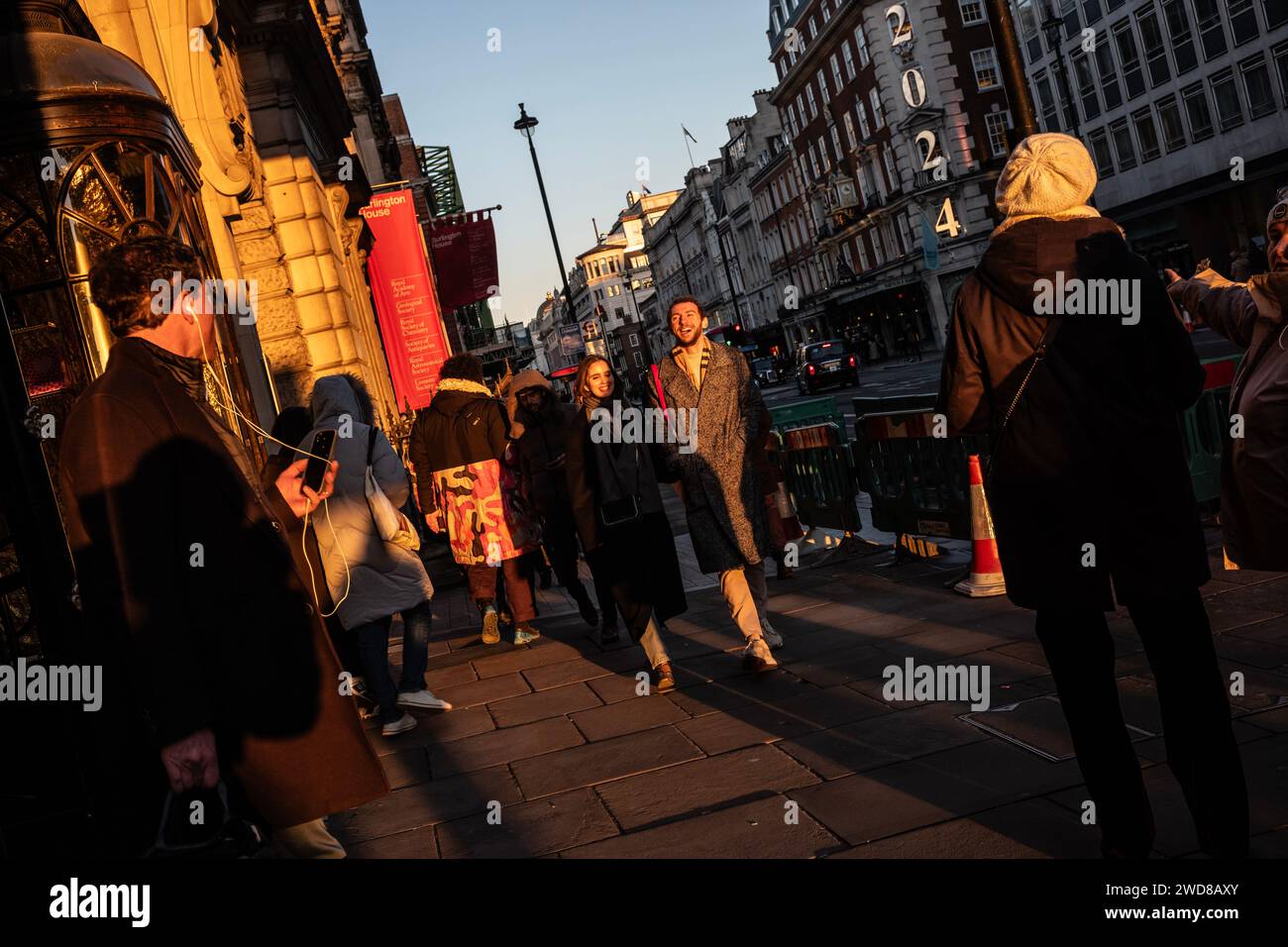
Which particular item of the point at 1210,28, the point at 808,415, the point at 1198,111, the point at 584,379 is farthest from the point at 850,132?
the point at 584,379

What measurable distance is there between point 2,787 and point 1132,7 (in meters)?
45.2

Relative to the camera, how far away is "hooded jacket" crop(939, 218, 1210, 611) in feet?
10.4

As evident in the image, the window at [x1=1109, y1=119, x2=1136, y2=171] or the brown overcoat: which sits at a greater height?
the window at [x1=1109, y1=119, x2=1136, y2=171]

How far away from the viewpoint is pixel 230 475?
9.34ft

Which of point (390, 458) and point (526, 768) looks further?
point (390, 458)

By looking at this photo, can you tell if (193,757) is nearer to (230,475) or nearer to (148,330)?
(230,475)

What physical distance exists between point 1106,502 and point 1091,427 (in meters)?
0.20

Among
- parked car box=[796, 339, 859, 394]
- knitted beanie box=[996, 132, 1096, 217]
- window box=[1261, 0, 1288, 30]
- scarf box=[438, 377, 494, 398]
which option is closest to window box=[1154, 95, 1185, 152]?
window box=[1261, 0, 1288, 30]

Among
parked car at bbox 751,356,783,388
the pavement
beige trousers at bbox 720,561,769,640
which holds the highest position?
parked car at bbox 751,356,783,388

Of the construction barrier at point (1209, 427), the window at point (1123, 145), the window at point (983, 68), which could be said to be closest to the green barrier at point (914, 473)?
the construction barrier at point (1209, 427)

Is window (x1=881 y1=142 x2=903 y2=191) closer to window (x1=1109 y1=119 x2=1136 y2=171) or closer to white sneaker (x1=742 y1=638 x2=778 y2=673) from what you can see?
window (x1=1109 y1=119 x2=1136 y2=171)

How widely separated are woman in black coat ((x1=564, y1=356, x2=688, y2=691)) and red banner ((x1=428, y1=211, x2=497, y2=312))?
18.4 m
